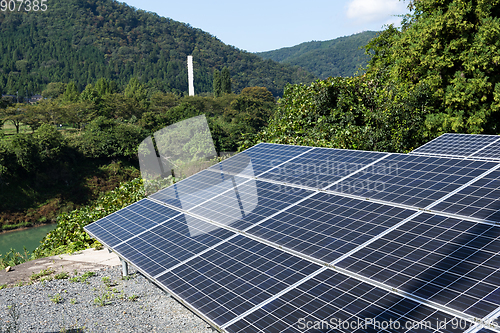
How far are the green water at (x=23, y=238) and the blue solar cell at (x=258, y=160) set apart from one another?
41799 mm

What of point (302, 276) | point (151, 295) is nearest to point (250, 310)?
point (302, 276)

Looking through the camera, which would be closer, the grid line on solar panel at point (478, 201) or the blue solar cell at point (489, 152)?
the grid line on solar panel at point (478, 201)

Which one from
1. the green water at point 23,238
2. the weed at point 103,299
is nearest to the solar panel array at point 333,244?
the weed at point 103,299

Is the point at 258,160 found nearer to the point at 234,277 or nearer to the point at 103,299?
the point at 103,299

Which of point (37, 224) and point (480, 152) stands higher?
point (480, 152)

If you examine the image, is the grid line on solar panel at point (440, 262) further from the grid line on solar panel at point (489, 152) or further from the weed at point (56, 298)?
the weed at point (56, 298)

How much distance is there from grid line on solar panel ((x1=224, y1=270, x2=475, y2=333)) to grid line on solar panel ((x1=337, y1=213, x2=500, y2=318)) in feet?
0.74

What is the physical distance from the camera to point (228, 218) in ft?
25.0

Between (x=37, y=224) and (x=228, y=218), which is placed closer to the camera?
(x=228, y=218)

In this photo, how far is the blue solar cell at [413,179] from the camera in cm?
675

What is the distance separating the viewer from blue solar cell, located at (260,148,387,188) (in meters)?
8.51

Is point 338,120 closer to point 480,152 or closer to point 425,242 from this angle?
point 480,152

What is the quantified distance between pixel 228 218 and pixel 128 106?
92.5m

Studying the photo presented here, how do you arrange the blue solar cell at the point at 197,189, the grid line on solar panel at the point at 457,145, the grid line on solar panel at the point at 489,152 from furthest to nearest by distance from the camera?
1. the grid line on solar panel at the point at 457,145
2. the grid line on solar panel at the point at 489,152
3. the blue solar cell at the point at 197,189
